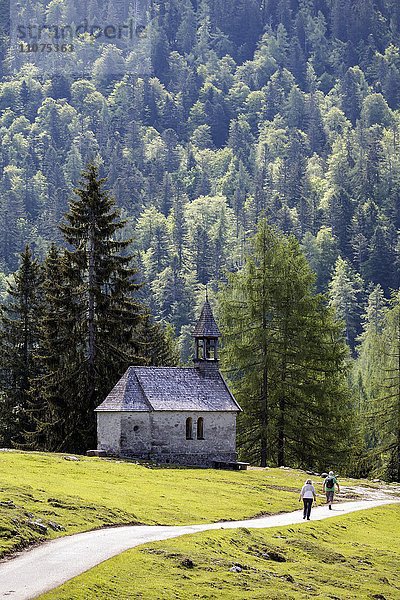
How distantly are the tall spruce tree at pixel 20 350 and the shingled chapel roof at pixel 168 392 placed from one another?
36.8ft

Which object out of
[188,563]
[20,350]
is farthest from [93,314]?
[188,563]

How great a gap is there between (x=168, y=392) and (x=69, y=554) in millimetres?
38265

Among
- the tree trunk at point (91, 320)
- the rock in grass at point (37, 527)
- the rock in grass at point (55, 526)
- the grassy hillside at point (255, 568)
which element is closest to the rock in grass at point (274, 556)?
the grassy hillside at point (255, 568)

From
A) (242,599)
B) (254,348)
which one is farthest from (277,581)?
(254,348)

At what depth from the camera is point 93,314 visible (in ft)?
268

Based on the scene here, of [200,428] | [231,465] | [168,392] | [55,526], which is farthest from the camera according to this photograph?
[200,428]

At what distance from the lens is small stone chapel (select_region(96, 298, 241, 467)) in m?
75.1

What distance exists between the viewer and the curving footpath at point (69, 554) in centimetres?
3453

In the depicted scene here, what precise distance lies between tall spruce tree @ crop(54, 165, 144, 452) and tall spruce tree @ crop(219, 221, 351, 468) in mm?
Answer: 7592

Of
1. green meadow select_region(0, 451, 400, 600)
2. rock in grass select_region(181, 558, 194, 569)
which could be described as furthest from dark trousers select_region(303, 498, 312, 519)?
rock in grass select_region(181, 558, 194, 569)

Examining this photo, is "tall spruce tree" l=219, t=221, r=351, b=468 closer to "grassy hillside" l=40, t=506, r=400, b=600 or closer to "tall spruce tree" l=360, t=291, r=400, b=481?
"tall spruce tree" l=360, t=291, r=400, b=481

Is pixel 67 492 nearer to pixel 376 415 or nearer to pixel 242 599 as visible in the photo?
pixel 242 599

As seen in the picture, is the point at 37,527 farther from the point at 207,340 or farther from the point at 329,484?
the point at 207,340

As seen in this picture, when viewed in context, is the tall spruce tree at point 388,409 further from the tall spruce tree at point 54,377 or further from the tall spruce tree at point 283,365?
the tall spruce tree at point 54,377
